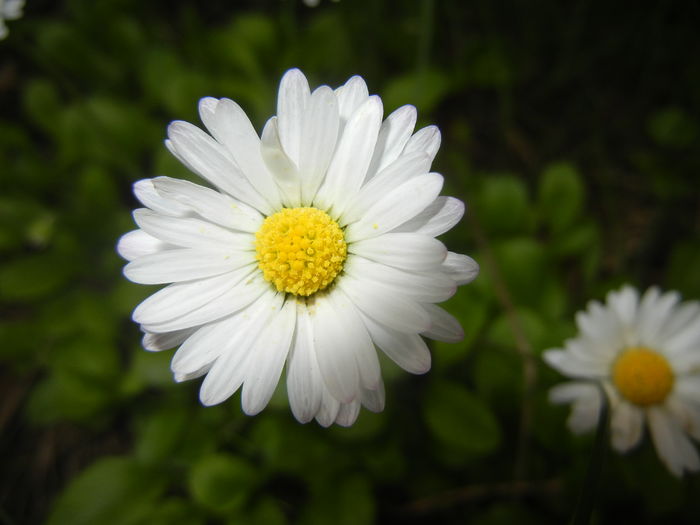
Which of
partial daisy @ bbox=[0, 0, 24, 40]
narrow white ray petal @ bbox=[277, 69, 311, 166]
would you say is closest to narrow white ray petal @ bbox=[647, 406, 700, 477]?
narrow white ray petal @ bbox=[277, 69, 311, 166]

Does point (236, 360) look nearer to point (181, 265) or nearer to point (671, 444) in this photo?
point (181, 265)

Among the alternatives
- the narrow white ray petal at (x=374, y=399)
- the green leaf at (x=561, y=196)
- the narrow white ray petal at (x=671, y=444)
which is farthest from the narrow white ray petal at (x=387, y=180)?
the green leaf at (x=561, y=196)

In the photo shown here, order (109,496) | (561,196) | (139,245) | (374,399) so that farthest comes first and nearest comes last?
(561,196) < (109,496) < (139,245) < (374,399)

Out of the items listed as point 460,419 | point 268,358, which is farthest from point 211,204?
point 460,419

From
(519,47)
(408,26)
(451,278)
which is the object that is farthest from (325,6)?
(451,278)

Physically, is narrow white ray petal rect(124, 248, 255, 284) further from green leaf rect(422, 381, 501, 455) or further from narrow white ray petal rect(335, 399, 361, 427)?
green leaf rect(422, 381, 501, 455)

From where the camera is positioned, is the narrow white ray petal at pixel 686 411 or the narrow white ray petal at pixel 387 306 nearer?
the narrow white ray petal at pixel 387 306

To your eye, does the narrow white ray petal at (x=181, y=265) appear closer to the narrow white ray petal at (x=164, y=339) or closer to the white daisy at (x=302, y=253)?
the white daisy at (x=302, y=253)
